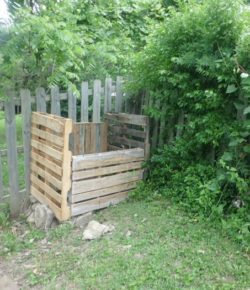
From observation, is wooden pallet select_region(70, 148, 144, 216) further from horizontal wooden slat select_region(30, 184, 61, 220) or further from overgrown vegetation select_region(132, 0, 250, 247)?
overgrown vegetation select_region(132, 0, 250, 247)

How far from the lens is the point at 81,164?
329cm

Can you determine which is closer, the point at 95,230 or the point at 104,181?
the point at 95,230

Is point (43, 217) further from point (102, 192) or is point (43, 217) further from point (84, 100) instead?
point (84, 100)

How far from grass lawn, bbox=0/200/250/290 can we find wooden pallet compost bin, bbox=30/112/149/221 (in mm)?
304

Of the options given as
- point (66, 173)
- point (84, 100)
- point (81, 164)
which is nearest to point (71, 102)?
point (84, 100)

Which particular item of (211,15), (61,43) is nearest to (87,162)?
(61,43)

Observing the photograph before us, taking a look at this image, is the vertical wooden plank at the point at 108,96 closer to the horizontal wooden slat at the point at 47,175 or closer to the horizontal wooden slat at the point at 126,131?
the horizontal wooden slat at the point at 126,131

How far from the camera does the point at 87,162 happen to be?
3338mm

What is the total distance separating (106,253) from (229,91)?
1840 mm

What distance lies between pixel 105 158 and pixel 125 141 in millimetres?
722

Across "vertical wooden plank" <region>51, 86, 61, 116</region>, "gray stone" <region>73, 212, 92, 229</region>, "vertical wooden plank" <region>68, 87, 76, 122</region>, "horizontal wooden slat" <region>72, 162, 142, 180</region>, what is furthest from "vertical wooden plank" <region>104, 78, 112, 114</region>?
"gray stone" <region>73, 212, 92, 229</region>

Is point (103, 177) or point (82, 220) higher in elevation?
point (103, 177)

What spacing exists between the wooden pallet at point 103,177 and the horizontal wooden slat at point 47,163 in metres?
0.16

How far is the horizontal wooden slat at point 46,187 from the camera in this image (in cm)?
334
